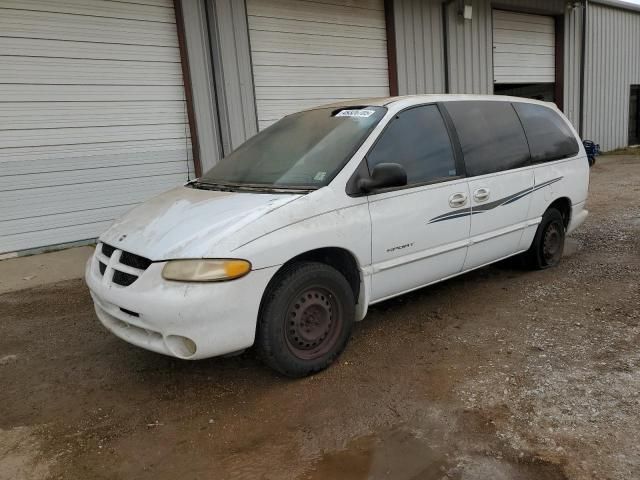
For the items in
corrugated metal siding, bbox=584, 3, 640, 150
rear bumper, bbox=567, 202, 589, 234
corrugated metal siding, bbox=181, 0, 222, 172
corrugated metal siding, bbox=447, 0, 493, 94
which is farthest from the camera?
corrugated metal siding, bbox=584, 3, 640, 150

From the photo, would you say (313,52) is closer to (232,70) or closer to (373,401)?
(232,70)

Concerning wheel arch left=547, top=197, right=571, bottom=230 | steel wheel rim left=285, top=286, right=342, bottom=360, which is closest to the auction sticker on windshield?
steel wheel rim left=285, top=286, right=342, bottom=360

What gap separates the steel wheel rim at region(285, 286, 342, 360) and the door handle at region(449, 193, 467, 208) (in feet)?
4.30

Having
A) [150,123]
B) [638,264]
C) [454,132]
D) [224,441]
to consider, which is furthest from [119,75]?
[638,264]

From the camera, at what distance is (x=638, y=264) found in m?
5.52

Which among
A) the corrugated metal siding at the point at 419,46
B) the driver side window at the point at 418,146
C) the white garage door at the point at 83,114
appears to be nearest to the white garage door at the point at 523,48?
the corrugated metal siding at the point at 419,46

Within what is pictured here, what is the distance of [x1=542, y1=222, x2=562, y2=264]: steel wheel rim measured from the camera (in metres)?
5.38

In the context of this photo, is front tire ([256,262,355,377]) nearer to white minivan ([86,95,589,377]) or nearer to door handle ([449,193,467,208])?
white minivan ([86,95,589,377])

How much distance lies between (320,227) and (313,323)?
2.01 ft

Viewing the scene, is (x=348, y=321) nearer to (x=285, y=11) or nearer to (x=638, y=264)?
(x=638, y=264)

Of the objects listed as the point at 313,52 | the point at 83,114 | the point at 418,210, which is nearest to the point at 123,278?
the point at 418,210

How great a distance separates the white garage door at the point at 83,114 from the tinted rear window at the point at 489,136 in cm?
503

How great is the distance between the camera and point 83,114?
7.35 metres

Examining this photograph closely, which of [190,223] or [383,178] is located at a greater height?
[383,178]
